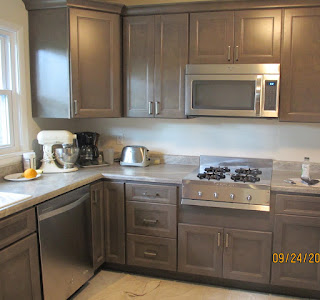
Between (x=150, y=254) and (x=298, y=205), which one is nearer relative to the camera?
(x=298, y=205)

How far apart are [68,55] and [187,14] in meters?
1.01

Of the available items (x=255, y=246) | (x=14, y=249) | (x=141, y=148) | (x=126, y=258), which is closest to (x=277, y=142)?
(x=255, y=246)

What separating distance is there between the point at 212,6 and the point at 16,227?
2129 mm

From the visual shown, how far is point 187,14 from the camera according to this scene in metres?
2.72

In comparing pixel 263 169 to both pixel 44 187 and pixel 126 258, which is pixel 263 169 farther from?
pixel 44 187

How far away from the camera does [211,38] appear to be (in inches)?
106

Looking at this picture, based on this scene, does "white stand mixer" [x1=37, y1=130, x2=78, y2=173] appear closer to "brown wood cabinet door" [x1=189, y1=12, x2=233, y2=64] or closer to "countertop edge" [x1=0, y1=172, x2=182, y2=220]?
"countertop edge" [x1=0, y1=172, x2=182, y2=220]

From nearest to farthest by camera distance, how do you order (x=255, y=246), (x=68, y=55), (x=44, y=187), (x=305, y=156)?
(x=44, y=187) → (x=255, y=246) → (x=68, y=55) → (x=305, y=156)

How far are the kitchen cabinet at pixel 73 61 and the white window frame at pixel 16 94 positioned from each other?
3.7 inches

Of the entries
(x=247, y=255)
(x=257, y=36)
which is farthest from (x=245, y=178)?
(x=257, y=36)

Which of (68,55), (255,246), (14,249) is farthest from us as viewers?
(68,55)

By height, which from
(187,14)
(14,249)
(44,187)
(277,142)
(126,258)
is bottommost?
(126,258)

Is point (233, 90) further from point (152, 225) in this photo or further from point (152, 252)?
point (152, 252)

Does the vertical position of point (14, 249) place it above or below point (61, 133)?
below
